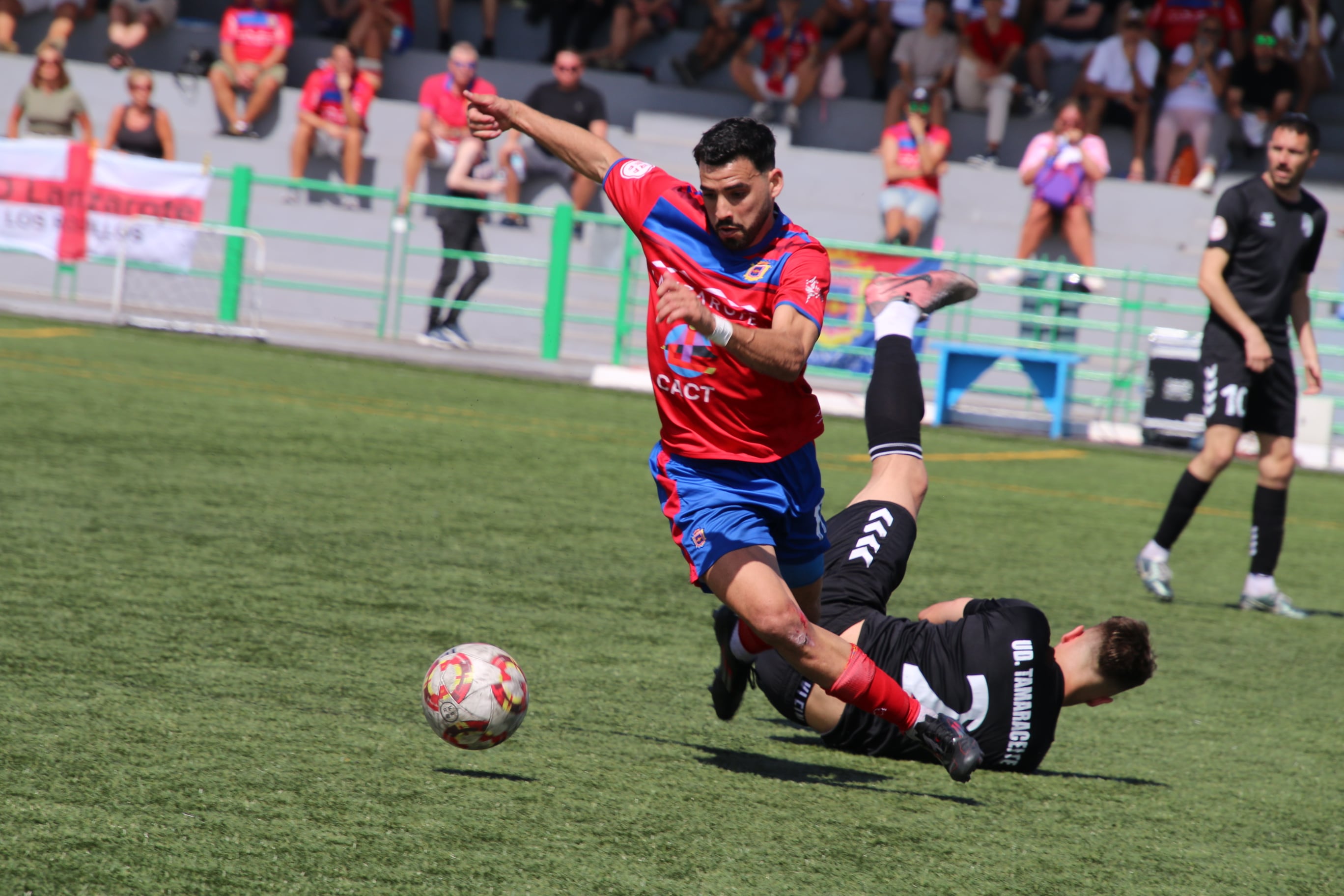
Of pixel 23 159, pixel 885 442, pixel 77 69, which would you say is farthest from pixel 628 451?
pixel 77 69

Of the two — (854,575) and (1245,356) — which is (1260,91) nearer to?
(1245,356)

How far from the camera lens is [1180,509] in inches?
267

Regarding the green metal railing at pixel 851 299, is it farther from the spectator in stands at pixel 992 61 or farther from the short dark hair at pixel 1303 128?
the short dark hair at pixel 1303 128

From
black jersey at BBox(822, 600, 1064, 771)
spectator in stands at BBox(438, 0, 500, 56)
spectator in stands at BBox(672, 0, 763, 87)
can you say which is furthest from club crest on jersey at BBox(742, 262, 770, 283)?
spectator in stands at BBox(438, 0, 500, 56)

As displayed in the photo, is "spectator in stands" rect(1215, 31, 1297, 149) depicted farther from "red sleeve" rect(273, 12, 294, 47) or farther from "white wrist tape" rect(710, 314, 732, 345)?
"white wrist tape" rect(710, 314, 732, 345)

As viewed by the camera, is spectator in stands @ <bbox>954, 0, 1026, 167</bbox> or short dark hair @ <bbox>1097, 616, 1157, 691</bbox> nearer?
short dark hair @ <bbox>1097, 616, 1157, 691</bbox>

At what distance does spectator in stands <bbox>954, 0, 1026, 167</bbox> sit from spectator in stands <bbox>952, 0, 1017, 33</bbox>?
0.09 feet

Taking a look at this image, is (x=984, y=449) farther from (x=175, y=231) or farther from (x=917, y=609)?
(x=175, y=231)

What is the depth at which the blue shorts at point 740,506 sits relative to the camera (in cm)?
384

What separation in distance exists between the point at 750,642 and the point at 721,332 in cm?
101

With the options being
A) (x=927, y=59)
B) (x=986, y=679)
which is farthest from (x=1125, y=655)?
(x=927, y=59)

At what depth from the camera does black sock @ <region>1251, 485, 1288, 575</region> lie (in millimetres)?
6652

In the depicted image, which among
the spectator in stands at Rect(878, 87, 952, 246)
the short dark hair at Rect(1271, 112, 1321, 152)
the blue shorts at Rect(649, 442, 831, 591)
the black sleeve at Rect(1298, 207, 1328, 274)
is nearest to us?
the blue shorts at Rect(649, 442, 831, 591)

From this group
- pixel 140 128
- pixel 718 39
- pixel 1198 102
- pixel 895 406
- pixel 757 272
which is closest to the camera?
pixel 757 272
